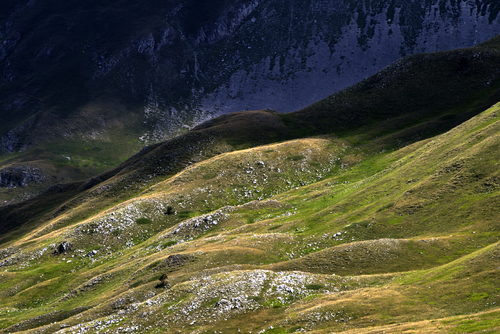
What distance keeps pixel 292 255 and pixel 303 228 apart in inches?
372

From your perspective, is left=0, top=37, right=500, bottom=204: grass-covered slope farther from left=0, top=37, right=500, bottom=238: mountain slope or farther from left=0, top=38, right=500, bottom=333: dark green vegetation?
left=0, top=38, right=500, bottom=333: dark green vegetation

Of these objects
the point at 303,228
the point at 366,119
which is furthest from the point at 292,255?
the point at 366,119

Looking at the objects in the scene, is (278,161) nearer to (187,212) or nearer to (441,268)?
(187,212)

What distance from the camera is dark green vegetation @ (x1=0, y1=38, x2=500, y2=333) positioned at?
39.2 m

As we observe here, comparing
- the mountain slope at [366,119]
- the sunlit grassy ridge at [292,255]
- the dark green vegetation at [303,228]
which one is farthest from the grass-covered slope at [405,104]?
the sunlit grassy ridge at [292,255]

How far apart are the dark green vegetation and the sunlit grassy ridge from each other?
24cm

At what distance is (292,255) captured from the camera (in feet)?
186

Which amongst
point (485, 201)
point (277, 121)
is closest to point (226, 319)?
point (485, 201)

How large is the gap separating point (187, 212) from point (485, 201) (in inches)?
2453

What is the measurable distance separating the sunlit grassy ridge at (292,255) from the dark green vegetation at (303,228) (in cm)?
24

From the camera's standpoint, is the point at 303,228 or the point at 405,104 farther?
the point at 405,104

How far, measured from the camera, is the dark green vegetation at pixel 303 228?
3922cm

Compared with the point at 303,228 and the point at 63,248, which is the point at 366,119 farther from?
the point at 63,248

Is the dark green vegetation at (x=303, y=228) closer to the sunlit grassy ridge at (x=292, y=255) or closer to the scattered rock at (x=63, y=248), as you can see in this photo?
the sunlit grassy ridge at (x=292, y=255)
